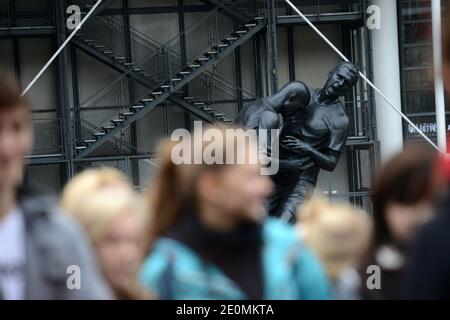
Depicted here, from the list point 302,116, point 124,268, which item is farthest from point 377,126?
point 124,268

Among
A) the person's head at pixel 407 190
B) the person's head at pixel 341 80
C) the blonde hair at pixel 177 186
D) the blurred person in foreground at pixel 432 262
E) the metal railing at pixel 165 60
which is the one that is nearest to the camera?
the blurred person in foreground at pixel 432 262

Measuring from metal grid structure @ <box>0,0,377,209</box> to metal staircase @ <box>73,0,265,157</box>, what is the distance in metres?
0.02

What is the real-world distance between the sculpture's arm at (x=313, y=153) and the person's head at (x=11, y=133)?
40.2 feet

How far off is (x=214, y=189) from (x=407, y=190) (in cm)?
61

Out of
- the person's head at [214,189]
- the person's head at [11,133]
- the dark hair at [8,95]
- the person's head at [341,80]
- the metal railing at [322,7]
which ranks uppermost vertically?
the metal railing at [322,7]

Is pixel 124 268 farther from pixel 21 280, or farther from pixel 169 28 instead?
pixel 169 28

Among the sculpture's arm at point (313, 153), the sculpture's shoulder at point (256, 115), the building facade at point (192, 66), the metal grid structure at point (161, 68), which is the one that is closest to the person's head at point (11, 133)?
the sculpture's shoulder at point (256, 115)

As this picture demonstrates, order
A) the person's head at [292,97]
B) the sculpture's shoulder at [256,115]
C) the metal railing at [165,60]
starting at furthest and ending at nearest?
1. the metal railing at [165,60]
2. the person's head at [292,97]
3. the sculpture's shoulder at [256,115]

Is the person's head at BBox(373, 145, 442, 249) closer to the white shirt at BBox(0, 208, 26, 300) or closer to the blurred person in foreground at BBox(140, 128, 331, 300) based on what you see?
the blurred person in foreground at BBox(140, 128, 331, 300)

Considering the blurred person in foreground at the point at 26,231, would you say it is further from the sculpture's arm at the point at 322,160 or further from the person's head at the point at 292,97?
the sculpture's arm at the point at 322,160

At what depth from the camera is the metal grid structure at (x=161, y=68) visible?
2605 cm

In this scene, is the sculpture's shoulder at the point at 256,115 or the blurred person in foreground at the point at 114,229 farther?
the sculpture's shoulder at the point at 256,115

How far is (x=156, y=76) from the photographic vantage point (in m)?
26.8

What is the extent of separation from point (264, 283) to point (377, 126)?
2312cm
